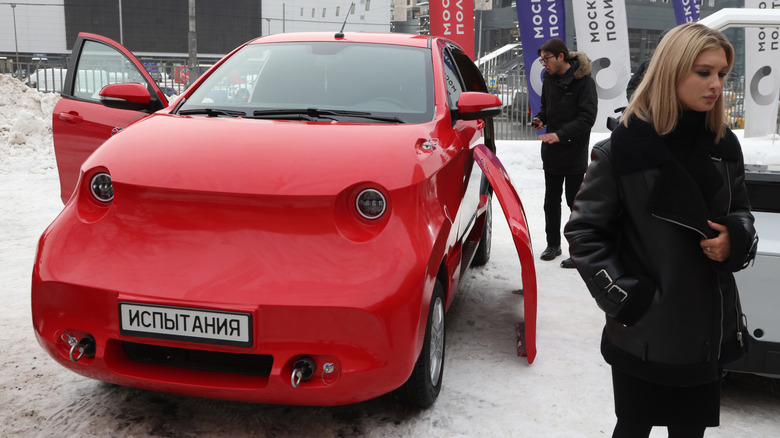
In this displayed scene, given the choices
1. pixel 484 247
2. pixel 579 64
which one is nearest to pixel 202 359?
pixel 484 247

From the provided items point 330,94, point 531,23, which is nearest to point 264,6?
point 531,23

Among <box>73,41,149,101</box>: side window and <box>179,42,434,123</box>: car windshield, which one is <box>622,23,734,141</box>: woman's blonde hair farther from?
<box>73,41,149,101</box>: side window

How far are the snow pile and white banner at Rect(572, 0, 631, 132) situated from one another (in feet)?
28.3

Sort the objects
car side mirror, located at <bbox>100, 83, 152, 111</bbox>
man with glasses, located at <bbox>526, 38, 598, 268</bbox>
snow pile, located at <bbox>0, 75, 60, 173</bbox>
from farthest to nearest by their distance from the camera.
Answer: snow pile, located at <bbox>0, 75, 60, 173</bbox>
man with glasses, located at <bbox>526, 38, 598, 268</bbox>
car side mirror, located at <bbox>100, 83, 152, 111</bbox>

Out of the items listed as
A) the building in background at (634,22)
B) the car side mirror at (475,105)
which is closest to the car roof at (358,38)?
the car side mirror at (475,105)

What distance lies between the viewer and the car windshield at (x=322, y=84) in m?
3.54

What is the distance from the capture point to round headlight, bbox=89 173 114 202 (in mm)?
2883

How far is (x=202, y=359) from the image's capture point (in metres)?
2.75

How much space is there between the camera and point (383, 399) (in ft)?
10.8

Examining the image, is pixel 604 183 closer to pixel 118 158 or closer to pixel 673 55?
pixel 673 55

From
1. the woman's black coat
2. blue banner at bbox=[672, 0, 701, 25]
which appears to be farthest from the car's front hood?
blue banner at bbox=[672, 0, 701, 25]

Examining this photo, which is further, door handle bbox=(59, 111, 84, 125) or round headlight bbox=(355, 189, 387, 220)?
door handle bbox=(59, 111, 84, 125)

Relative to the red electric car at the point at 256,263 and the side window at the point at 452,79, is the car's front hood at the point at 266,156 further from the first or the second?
the side window at the point at 452,79

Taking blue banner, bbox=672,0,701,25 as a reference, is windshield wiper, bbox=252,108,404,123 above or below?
below
